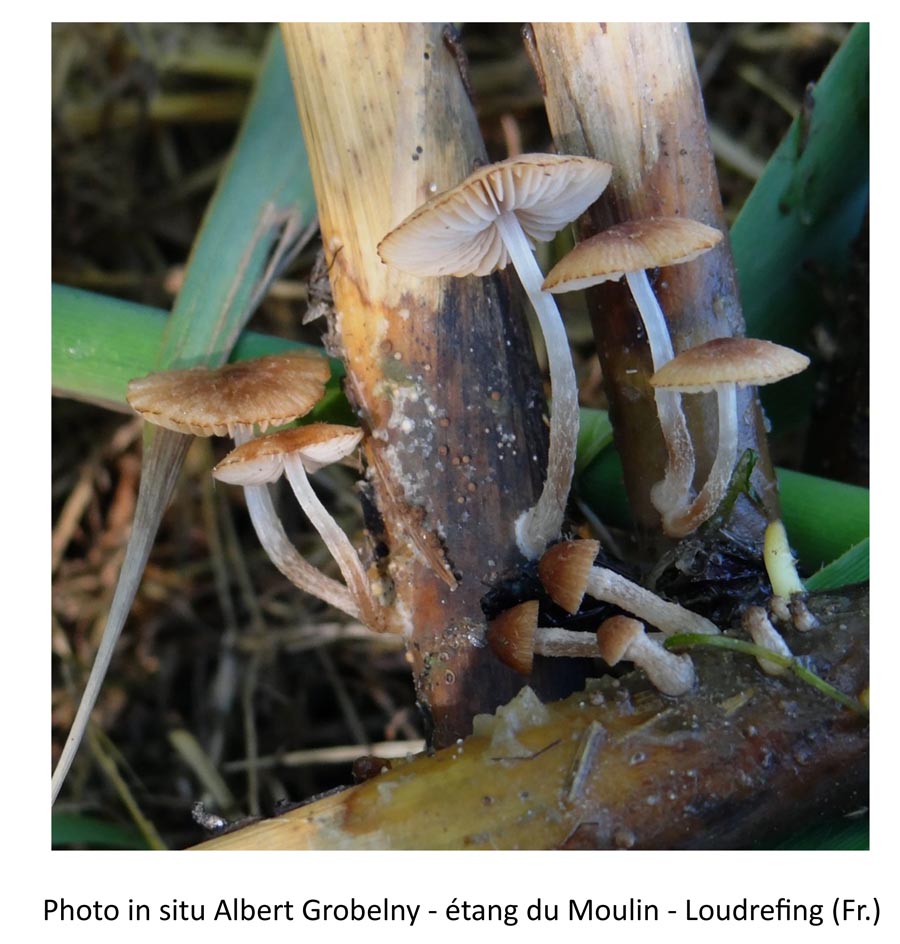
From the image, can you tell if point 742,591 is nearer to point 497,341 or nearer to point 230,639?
point 497,341

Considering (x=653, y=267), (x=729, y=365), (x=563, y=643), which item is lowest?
(x=563, y=643)

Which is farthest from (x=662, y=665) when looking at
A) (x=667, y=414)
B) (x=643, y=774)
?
(x=667, y=414)

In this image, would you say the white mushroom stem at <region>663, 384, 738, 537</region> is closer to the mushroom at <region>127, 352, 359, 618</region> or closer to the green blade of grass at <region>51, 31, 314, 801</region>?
the mushroom at <region>127, 352, 359, 618</region>

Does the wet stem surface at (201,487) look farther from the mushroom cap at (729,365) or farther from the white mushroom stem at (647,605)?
the white mushroom stem at (647,605)

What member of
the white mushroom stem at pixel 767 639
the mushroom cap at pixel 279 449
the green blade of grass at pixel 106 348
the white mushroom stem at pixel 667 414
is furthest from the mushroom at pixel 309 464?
the white mushroom stem at pixel 767 639

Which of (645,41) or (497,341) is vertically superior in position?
(645,41)

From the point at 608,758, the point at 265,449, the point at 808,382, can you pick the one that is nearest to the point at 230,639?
the point at 265,449

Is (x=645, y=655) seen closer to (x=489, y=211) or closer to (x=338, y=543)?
(x=338, y=543)
